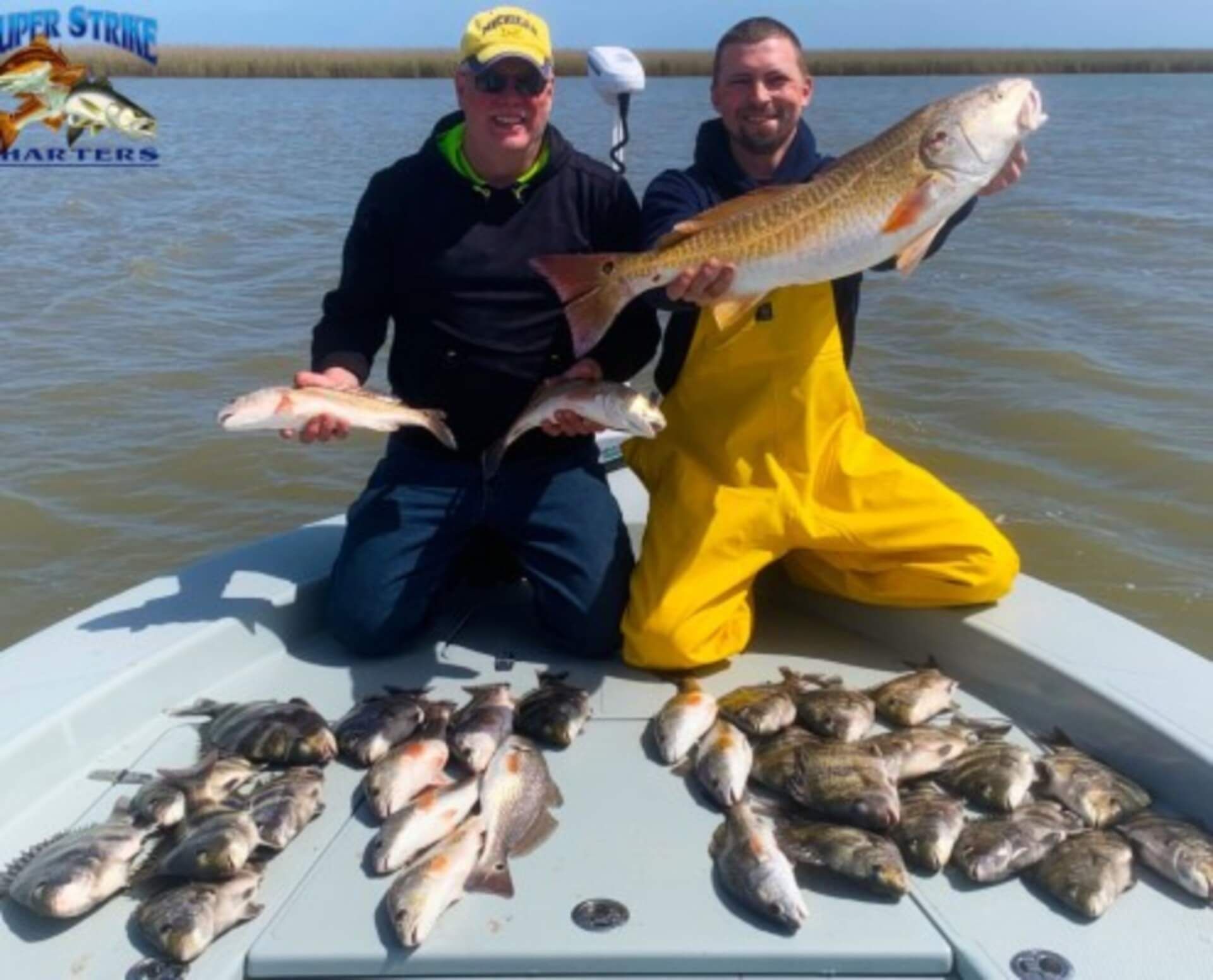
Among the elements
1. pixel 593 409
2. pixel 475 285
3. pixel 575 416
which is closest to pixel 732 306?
pixel 593 409

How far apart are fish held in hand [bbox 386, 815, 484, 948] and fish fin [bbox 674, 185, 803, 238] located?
72.5 inches

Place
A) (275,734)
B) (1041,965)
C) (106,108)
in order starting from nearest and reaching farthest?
(1041,965)
(275,734)
(106,108)

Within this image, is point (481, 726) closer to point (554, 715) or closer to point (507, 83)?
point (554, 715)

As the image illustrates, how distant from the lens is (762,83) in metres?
4.27

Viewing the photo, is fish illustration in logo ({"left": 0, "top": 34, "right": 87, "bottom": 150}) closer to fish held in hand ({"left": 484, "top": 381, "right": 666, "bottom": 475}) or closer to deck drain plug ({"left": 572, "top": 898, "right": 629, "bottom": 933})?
fish held in hand ({"left": 484, "top": 381, "right": 666, "bottom": 475})

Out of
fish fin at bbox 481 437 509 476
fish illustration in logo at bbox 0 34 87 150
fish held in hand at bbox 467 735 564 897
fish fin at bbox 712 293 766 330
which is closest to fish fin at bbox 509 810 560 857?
fish held in hand at bbox 467 735 564 897

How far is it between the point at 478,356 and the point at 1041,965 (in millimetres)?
2703

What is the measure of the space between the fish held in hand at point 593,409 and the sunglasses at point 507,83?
1003mm

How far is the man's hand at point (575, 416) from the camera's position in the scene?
4270mm

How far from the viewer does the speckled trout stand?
12.0 ft

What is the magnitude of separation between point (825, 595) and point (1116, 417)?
19.9 ft

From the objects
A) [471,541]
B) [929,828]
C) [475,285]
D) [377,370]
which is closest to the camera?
[929,828]

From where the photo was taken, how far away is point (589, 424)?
428 centimetres

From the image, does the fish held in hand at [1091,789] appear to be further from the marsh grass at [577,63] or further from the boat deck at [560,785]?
the marsh grass at [577,63]
